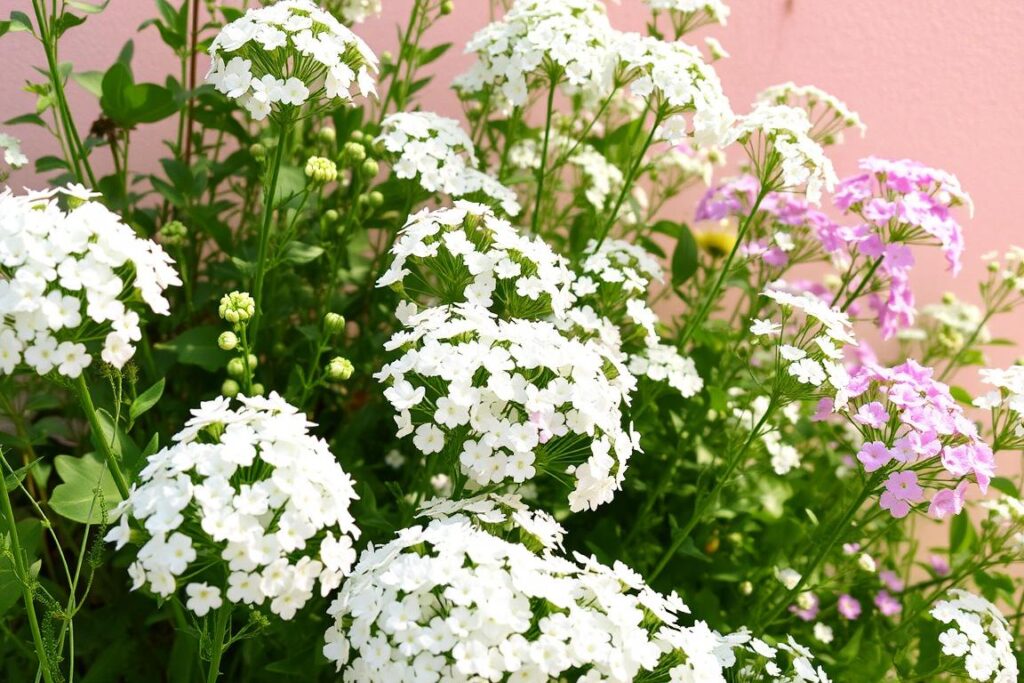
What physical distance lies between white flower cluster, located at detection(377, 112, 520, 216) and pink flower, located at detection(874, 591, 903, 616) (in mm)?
1189

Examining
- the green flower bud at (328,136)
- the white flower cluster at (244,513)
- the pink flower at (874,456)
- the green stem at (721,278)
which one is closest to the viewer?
the white flower cluster at (244,513)

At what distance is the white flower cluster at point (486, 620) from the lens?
1022 millimetres

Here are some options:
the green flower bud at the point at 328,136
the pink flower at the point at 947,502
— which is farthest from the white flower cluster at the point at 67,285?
the pink flower at the point at 947,502

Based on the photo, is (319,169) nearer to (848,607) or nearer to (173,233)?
(173,233)

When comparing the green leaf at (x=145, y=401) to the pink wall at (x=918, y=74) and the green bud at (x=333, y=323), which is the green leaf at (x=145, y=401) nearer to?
the green bud at (x=333, y=323)

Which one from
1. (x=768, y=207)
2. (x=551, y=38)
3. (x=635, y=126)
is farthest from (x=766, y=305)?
(x=551, y=38)

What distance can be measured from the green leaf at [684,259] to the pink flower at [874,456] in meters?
0.72

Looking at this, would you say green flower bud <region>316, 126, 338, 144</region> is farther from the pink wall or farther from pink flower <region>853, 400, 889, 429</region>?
pink flower <region>853, 400, 889, 429</region>

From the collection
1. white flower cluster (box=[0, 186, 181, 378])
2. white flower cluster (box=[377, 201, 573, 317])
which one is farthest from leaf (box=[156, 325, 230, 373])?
white flower cluster (box=[0, 186, 181, 378])

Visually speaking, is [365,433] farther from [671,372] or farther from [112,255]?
[112,255]

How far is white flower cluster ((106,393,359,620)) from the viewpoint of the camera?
3.14ft

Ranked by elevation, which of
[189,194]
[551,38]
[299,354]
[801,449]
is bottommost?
[801,449]

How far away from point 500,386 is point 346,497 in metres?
0.25

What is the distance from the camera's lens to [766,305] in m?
2.34
